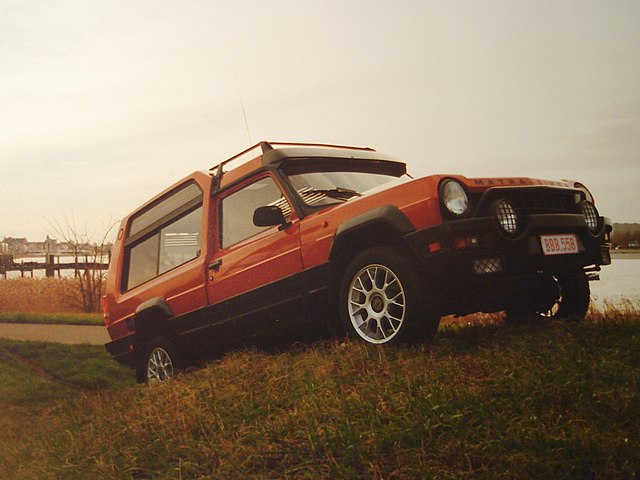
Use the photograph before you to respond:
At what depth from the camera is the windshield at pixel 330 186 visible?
5484 millimetres

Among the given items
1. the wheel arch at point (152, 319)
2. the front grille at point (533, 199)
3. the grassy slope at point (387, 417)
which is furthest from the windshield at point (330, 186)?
the wheel arch at point (152, 319)

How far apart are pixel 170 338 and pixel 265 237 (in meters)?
1.79

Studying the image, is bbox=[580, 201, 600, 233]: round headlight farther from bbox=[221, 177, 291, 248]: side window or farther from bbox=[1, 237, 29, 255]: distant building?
bbox=[1, 237, 29, 255]: distant building

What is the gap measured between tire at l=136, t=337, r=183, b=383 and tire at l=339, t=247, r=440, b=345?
242 centimetres

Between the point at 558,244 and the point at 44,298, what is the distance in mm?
16018

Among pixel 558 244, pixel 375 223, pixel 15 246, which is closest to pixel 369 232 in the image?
pixel 375 223

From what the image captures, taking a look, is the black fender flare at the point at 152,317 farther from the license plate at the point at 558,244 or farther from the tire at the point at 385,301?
the license plate at the point at 558,244

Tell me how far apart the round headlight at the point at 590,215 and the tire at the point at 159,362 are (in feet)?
13.1

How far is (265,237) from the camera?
5.67 m

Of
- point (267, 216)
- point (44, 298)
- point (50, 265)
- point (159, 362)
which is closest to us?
point (267, 216)

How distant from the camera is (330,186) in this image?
559 centimetres

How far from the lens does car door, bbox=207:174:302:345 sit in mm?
5445

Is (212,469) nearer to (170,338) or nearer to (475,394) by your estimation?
(475,394)

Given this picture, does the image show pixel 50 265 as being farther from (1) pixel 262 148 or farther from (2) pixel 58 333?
(1) pixel 262 148
